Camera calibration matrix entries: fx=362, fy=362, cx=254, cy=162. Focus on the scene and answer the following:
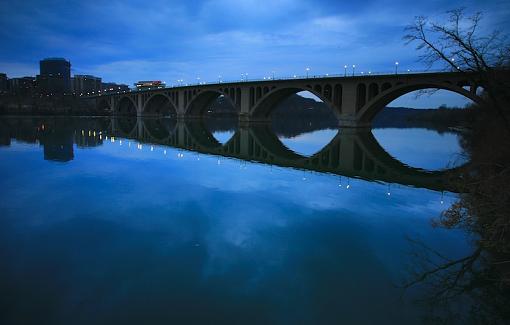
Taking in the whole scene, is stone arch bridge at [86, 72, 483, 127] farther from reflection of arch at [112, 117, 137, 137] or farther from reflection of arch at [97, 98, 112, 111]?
reflection of arch at [97, 98, 112, 111]

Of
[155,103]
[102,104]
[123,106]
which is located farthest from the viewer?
[102,104]

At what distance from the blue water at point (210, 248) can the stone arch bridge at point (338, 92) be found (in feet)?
95.9

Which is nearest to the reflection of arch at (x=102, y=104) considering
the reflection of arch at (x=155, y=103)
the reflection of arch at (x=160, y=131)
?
the reflection of arch at (x=155, y=103)

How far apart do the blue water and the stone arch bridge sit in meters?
29.2

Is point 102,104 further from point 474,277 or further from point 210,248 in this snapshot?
point 474,277

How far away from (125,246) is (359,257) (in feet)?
18.1

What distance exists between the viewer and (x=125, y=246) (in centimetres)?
859

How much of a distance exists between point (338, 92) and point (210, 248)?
5750cm

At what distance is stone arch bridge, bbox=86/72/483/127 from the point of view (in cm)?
4844

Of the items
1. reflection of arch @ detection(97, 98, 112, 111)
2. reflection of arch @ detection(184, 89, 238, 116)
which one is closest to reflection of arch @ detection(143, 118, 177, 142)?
reflection of arch @ detection(184, 89, 238, 116)

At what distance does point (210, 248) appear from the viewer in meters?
8.68

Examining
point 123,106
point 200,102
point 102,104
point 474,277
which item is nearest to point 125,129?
point 200,102

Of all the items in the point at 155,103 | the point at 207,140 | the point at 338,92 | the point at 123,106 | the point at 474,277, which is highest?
the point at 123,106

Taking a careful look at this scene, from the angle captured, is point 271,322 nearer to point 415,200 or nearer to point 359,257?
point 359,257
